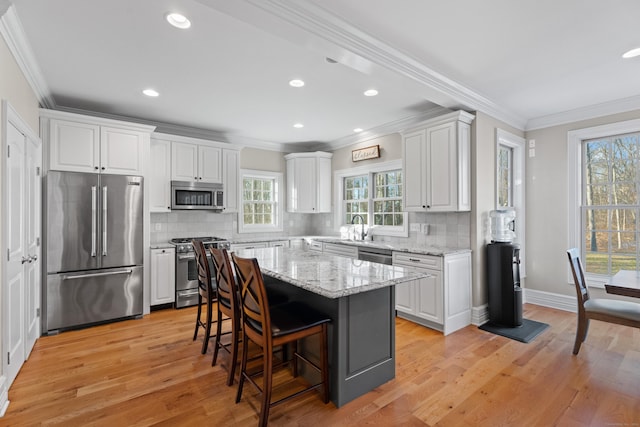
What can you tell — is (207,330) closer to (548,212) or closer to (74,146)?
(74,146)

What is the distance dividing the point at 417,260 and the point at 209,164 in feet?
11.3

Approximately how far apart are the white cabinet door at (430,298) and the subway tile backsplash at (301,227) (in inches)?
26.2

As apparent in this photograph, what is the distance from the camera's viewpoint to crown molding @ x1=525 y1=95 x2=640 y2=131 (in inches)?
148

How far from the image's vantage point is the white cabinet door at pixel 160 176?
15.0 feet

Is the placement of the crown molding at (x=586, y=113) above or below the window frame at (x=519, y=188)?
above

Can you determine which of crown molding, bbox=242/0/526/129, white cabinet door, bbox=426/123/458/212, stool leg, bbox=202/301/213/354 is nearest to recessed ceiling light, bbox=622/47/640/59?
crown molding, bbox=242/0/526/129

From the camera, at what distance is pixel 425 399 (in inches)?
89.6

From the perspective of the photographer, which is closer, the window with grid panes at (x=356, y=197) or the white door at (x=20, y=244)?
the white door at (x=20, y=244)

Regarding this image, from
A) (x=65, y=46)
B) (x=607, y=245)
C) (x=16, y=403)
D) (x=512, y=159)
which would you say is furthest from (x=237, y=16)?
(x=607, y=245)

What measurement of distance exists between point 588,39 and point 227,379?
13.1 ft

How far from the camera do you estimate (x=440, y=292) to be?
3.51 m

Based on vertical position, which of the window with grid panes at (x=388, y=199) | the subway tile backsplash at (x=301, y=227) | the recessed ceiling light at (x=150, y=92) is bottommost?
the subway tile backsplash at (x=301, y=227)

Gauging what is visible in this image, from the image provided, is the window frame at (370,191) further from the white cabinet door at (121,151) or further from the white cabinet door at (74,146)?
the white cabinet door at (74,146)

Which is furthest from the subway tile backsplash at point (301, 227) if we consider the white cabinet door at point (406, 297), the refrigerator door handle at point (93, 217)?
the refrigerator door handle at point (93, 217)
